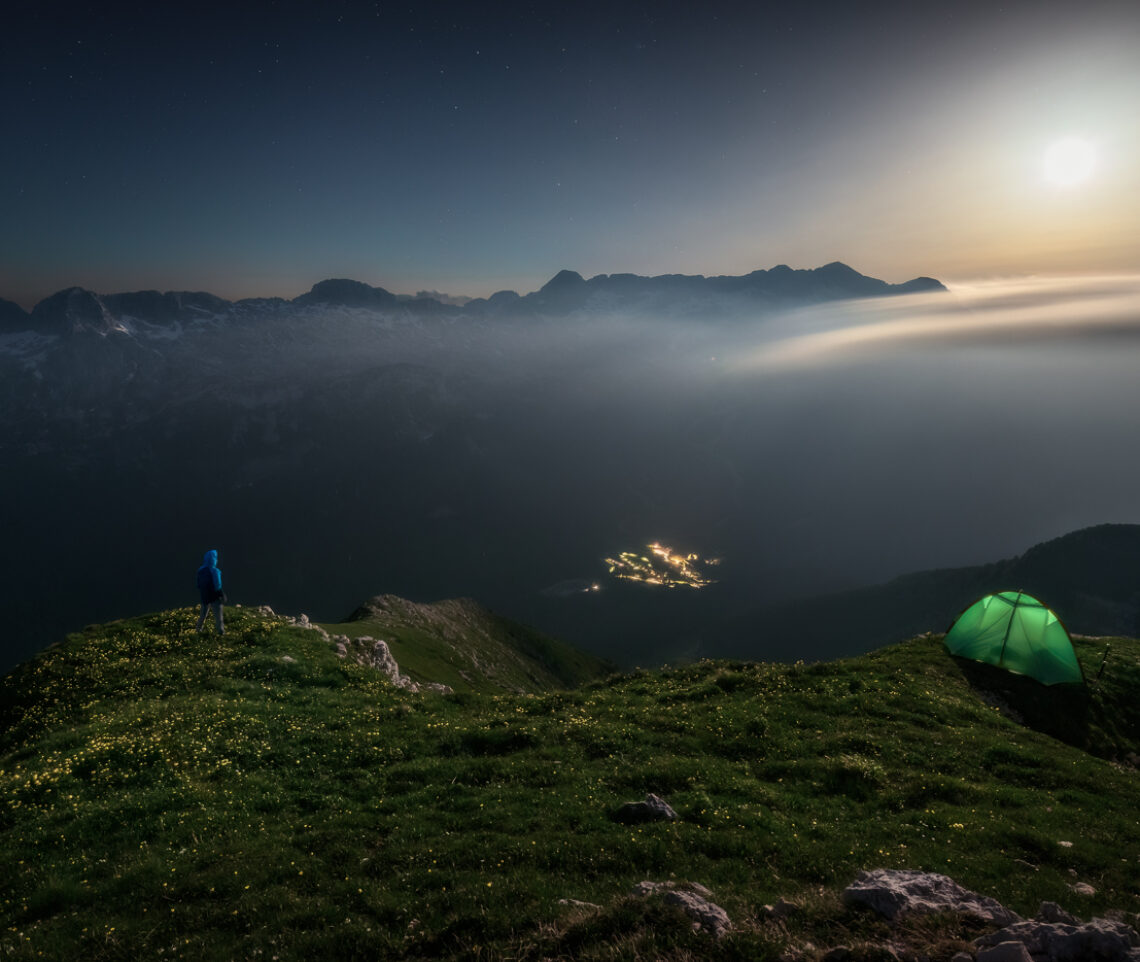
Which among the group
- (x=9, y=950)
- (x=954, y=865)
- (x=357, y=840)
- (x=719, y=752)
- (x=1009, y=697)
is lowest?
(x=1009, y=697)

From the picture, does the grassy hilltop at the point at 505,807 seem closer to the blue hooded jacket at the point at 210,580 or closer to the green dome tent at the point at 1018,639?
the green dome tent at the point at 1018,639

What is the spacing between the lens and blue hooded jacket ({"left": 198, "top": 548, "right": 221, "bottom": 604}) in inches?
1118

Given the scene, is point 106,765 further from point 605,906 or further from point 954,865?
point 954,865

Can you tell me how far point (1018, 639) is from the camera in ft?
98.2

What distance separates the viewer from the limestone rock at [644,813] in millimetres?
14469

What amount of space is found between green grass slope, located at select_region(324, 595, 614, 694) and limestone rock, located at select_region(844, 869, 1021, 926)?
55.8 metres

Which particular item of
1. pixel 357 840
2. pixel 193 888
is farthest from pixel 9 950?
pixel 357 840

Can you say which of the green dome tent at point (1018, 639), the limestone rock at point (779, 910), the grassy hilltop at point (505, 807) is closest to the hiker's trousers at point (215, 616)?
the grassy hilltop at point (505, 807)

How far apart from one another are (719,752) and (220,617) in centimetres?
2765

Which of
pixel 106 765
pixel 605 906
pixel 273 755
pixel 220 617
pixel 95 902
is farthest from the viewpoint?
pixel 220 617

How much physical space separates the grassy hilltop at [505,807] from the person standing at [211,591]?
7.64 feet

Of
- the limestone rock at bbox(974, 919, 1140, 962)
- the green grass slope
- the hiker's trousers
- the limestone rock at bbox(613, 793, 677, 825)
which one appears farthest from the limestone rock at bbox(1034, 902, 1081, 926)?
the green grass slope

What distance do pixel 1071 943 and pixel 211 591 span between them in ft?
116

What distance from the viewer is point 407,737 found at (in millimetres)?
20438
